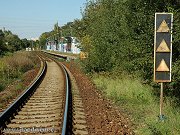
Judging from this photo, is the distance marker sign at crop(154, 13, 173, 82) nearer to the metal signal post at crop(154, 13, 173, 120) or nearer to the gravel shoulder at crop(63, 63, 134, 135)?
the metal signal post at crop(154, 13, 173, 120)

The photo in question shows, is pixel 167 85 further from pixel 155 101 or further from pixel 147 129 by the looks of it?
pixel 147 129

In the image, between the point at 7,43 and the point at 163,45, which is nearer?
the point at 163,45

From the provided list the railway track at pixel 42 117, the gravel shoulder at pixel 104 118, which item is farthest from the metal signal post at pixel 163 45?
the railway track at pixel 42 117

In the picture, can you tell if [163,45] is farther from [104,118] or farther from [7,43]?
[7,43]

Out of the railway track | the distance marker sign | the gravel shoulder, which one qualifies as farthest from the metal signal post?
the railway track

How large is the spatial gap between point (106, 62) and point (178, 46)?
14.0m

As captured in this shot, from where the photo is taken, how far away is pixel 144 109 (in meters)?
12.2

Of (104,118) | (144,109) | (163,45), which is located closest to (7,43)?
(144,109)

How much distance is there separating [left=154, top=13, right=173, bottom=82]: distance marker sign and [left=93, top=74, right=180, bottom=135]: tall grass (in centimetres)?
116

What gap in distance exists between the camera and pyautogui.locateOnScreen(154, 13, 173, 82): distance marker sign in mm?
9789

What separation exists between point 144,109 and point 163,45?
10.1 feet

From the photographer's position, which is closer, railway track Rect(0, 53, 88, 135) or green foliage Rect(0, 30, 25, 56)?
railway track Rect(0, 53, 88, 135)

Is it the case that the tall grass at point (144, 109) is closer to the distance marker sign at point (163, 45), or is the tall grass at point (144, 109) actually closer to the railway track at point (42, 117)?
the distance marker sign at point (163, 45)

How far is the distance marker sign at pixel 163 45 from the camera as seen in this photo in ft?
32.1
